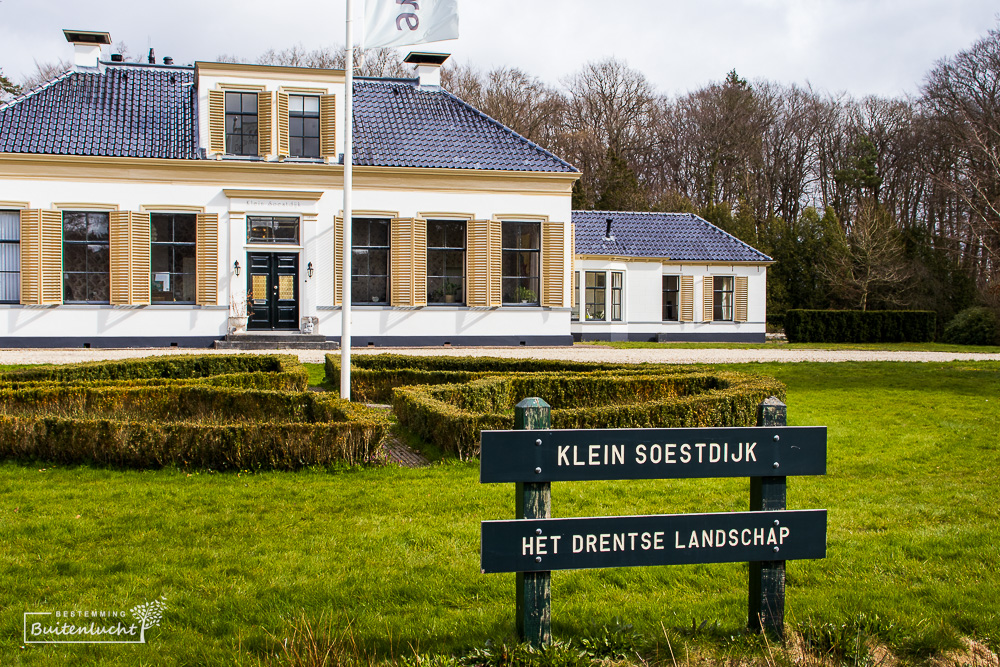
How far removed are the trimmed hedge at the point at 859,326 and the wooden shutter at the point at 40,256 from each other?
26412 mm

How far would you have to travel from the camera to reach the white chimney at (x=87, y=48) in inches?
928

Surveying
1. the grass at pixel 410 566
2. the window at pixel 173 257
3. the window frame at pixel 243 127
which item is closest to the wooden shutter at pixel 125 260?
the window at pixel 173 257

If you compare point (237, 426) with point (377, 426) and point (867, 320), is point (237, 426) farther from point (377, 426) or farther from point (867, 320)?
point (867, 320)

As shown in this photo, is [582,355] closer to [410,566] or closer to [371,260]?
[371,260]

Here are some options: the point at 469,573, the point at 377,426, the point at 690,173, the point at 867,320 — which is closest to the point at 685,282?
the point at 867,320

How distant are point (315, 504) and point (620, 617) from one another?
2674 mm

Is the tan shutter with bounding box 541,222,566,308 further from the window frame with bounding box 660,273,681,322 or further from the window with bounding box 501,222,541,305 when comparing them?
the window frame with bounding box 660,273,681,322

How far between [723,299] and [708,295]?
0.73m

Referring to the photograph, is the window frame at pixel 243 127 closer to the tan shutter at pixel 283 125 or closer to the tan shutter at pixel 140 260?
the tan shutter at pixel 283 125

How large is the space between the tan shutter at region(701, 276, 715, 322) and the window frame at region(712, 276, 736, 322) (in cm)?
14

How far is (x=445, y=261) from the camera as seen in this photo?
2339 centimetres

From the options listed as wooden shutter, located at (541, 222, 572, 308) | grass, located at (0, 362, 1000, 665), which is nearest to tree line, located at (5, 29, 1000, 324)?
A: wooden shutter, located at (541, 222, 572, 308)

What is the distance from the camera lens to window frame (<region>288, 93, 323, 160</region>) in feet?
74.6

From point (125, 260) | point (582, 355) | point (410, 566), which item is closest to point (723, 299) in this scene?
point (582, 355)
